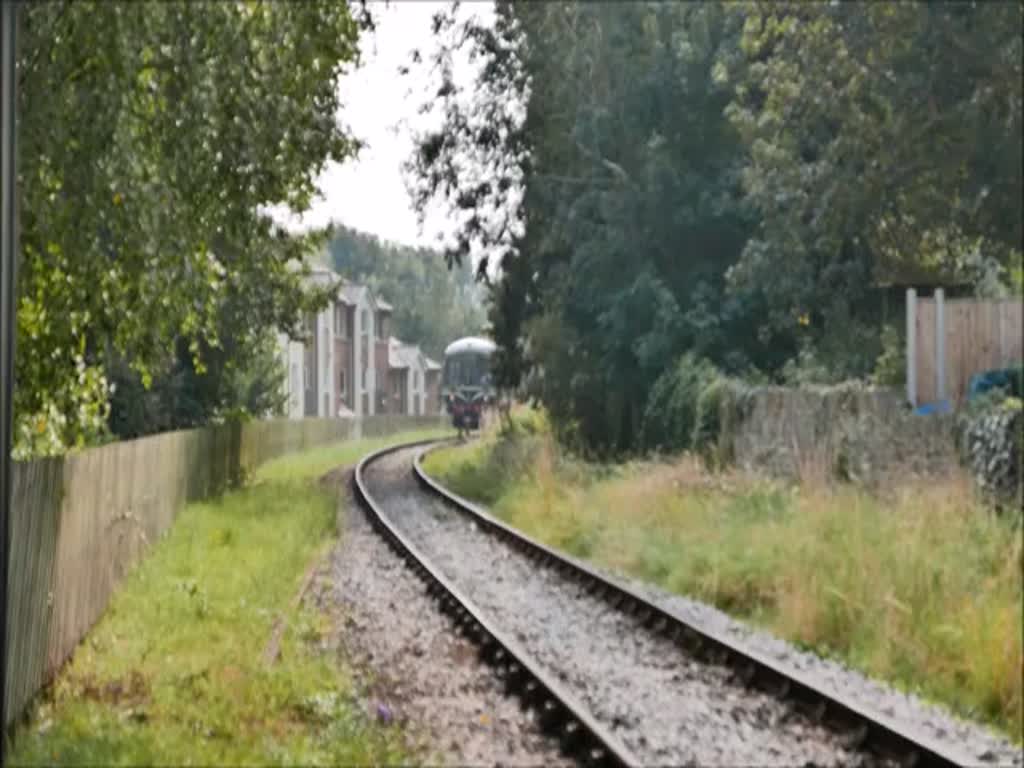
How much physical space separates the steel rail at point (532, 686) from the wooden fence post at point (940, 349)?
8.65 meters

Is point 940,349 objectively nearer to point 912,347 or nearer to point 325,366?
point 912,347

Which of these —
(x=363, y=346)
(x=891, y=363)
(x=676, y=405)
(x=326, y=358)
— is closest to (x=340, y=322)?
(x=326, y=358)

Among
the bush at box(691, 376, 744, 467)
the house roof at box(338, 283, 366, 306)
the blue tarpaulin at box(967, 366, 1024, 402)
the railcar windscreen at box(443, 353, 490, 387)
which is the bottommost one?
the bush at box(691, 376, 744, 467)

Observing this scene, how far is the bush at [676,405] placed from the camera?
26.4 metres

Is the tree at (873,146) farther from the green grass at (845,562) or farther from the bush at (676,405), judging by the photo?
the green grass at (845,562)

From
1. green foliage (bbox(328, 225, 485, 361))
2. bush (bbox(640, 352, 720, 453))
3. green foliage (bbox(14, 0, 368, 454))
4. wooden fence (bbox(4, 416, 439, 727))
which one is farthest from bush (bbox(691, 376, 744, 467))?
green foliage (bbox(328, 225, 485, 361))

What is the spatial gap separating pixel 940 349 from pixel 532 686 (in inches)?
534

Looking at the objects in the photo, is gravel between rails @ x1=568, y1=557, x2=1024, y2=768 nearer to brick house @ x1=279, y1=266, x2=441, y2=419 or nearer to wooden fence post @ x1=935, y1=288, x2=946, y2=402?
wooden fence post @ x1=935, y1=288, x2=946, y2=402

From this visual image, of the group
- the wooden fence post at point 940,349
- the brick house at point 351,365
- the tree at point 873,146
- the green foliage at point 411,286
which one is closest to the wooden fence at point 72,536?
the wooden fence post at point 940,349

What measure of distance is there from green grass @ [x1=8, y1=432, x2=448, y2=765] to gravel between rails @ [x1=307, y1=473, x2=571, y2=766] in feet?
0.86

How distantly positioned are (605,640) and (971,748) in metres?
4.20

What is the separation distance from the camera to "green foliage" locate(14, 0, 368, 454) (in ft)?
22.2

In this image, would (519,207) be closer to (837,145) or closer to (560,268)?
(560,268)

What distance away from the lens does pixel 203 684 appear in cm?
925
